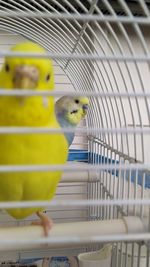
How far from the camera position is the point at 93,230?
0.47m

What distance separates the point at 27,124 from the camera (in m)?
0.45

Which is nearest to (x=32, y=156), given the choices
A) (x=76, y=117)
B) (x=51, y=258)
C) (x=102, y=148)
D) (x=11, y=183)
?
(x=11, y=183)

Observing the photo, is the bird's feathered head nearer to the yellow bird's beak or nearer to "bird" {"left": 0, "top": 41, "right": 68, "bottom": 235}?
"bird" {"left": 0, "top": 41, "right": 68, "bottom": 235}

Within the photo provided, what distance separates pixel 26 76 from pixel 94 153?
2.29 feet

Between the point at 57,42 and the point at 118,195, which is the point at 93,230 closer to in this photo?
the point at 118,195

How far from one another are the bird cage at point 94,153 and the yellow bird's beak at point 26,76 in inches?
1.7

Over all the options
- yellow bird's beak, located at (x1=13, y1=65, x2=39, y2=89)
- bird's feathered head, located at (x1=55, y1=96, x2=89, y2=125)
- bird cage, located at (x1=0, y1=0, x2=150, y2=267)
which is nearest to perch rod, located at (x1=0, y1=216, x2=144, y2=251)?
bird cage, located at (x1=0, y1=0, x2=150, y2=267)

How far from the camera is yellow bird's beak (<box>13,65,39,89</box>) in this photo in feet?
1.30

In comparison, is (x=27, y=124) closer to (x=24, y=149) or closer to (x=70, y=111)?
(x=24, y=149)

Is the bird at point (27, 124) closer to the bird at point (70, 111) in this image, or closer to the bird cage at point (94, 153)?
the bird cage at point (94, 153)

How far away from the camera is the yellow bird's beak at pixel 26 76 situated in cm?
40

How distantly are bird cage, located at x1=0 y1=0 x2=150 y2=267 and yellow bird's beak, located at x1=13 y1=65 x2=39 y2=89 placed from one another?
0.14ft

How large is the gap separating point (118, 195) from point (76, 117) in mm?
189

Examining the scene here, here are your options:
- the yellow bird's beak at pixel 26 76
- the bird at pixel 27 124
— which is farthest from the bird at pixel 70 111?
the yellow bird's beak at pixel 26 76
